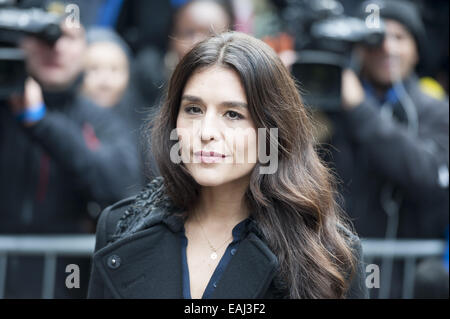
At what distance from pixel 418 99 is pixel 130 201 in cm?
212

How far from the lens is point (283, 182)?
2.38 metres

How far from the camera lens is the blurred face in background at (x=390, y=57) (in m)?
4.21

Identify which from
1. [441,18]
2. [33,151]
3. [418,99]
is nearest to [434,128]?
[418,99]

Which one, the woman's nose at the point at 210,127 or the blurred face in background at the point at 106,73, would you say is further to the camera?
the blurred face in background at the point at 106,73

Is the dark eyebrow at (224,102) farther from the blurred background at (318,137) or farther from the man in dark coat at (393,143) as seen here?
the man in dark coat at (393,143)

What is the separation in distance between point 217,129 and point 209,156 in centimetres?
9

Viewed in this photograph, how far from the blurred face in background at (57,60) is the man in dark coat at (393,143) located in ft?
4.77

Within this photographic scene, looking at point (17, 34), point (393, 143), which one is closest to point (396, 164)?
point (393, 143)

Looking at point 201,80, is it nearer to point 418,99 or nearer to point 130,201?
point 130,201

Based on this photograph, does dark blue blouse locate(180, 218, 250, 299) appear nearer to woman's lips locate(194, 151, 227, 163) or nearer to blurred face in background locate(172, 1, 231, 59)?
woman's lips locate(194, 151, 227, 163)

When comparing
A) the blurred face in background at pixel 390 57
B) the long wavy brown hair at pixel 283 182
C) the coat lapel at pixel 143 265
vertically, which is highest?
the blurred face in background at pixel 390 57

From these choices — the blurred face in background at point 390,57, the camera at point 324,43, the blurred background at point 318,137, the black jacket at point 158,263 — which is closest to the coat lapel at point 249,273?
the black jacket at point 158,263

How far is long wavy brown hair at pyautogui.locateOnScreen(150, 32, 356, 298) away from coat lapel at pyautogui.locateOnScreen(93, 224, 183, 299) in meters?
0.17

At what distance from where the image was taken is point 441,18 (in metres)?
5.28
